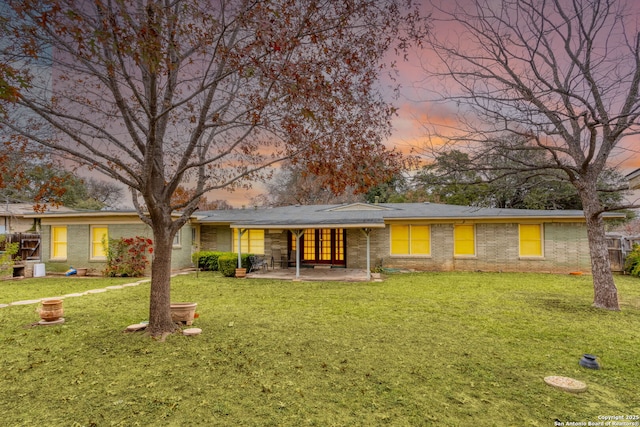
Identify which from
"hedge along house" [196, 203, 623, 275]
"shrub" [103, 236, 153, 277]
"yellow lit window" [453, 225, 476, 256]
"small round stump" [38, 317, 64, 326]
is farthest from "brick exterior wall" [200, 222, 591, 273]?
"small round stump" [38, 317, 64, 326]

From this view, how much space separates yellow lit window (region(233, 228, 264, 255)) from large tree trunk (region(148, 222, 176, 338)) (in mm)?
11287

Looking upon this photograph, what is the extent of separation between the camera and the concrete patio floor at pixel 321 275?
495 inches

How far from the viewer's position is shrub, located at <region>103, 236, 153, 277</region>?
1359 cm

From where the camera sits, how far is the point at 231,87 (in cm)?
642

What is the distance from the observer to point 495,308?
7.82 meters

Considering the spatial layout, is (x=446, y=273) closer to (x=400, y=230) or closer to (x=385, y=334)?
(x=400, y=230)

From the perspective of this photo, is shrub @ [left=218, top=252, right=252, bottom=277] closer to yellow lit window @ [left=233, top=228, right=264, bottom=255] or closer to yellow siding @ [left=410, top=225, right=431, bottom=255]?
yellow lit window @ [left=233, top=228, right=264, bottom=255]

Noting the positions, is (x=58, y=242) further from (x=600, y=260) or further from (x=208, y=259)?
(x=600, y=260)

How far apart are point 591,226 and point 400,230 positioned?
319 inches

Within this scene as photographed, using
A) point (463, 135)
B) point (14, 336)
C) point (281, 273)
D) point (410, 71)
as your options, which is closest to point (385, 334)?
point (463, 135)

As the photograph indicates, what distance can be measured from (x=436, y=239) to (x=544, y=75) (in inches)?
323

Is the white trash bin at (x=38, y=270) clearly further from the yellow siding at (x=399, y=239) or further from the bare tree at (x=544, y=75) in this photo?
the bare tree at (x=544, y=75)

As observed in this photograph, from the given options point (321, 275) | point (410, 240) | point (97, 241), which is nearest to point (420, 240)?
point (410, 240)

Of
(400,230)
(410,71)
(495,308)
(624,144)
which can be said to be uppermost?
(410,71)
